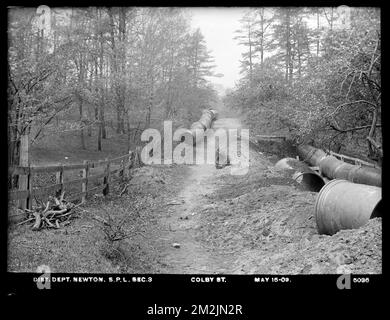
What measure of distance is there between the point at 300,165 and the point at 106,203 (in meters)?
9.63

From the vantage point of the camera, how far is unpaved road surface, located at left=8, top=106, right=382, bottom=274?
4.40 m

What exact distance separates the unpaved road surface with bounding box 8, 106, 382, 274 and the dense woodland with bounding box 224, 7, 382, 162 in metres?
1.72

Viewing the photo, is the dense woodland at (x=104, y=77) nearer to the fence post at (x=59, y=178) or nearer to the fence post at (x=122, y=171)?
the fence post at (x=59, y=178)

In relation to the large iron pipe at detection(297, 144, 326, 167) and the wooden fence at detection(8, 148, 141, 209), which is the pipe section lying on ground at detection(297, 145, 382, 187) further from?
the wooden fence at detection(8, 148, 141, 209)

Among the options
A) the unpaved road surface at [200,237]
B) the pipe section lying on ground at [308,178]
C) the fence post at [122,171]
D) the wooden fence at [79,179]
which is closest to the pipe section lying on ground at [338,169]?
the pipe section lying on ground at [308,178]

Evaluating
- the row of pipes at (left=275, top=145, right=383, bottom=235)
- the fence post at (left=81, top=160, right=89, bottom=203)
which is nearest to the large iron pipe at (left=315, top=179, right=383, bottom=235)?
the row of pipes at (left=275, top=145, right=383, bottom=235)

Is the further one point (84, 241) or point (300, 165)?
point (300, 165)

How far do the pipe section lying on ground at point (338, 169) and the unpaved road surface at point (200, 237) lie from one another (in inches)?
62.0

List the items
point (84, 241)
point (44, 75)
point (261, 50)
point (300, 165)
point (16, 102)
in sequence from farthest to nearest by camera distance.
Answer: point (300, 165), point (261, 50), point (44, 75), point (16, 102), point (84, 241)

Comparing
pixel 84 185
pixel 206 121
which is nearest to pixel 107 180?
pixel 84 185
